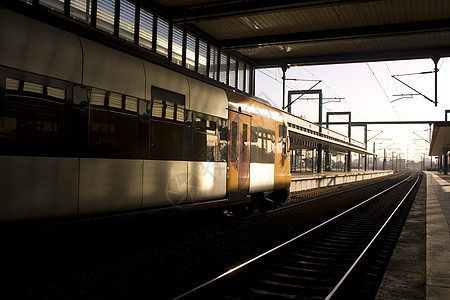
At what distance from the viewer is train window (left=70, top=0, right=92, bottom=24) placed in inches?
446

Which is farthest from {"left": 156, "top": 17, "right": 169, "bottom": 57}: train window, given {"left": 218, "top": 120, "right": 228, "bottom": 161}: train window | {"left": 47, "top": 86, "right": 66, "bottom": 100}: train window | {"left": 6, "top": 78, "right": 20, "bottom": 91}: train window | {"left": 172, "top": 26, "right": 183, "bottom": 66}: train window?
{"left": 6, "top": 78, "right": 20, "bottom": 91}: train window

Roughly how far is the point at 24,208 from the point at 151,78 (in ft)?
10.7

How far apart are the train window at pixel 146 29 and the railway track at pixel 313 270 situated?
28.7ft

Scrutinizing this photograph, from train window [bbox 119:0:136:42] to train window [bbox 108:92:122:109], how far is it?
24.1ft

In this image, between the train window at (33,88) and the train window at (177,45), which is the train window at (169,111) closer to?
the train window at (33,88)

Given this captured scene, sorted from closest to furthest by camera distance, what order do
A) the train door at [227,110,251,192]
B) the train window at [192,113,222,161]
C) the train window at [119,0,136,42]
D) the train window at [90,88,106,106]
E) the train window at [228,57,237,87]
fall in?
the train window at [90,88,106,106] < the train window at [192,113,222,161] < the train door at [227,110,251,192] < the train window at [119,0,136,42] < the train window at [228,57,237,87]

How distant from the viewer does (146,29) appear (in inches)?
575

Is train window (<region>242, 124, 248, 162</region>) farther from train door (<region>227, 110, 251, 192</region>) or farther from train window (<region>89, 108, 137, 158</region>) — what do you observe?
train window (<region>89, 108, 137, 158</region>)

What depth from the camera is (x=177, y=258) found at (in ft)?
22.2

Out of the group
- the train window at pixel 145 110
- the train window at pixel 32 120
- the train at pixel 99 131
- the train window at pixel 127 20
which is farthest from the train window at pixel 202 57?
the train window at pixel 32 120

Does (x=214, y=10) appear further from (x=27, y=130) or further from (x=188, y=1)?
(x=27, y=130)

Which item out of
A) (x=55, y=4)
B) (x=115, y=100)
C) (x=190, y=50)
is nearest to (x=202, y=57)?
(x=190, y=50)

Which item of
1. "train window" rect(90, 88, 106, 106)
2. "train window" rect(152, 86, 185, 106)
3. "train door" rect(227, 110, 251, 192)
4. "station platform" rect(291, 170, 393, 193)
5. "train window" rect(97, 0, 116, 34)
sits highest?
"train window" rect(97, 0, 116, 34)

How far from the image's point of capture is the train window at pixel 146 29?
46.9 feet
